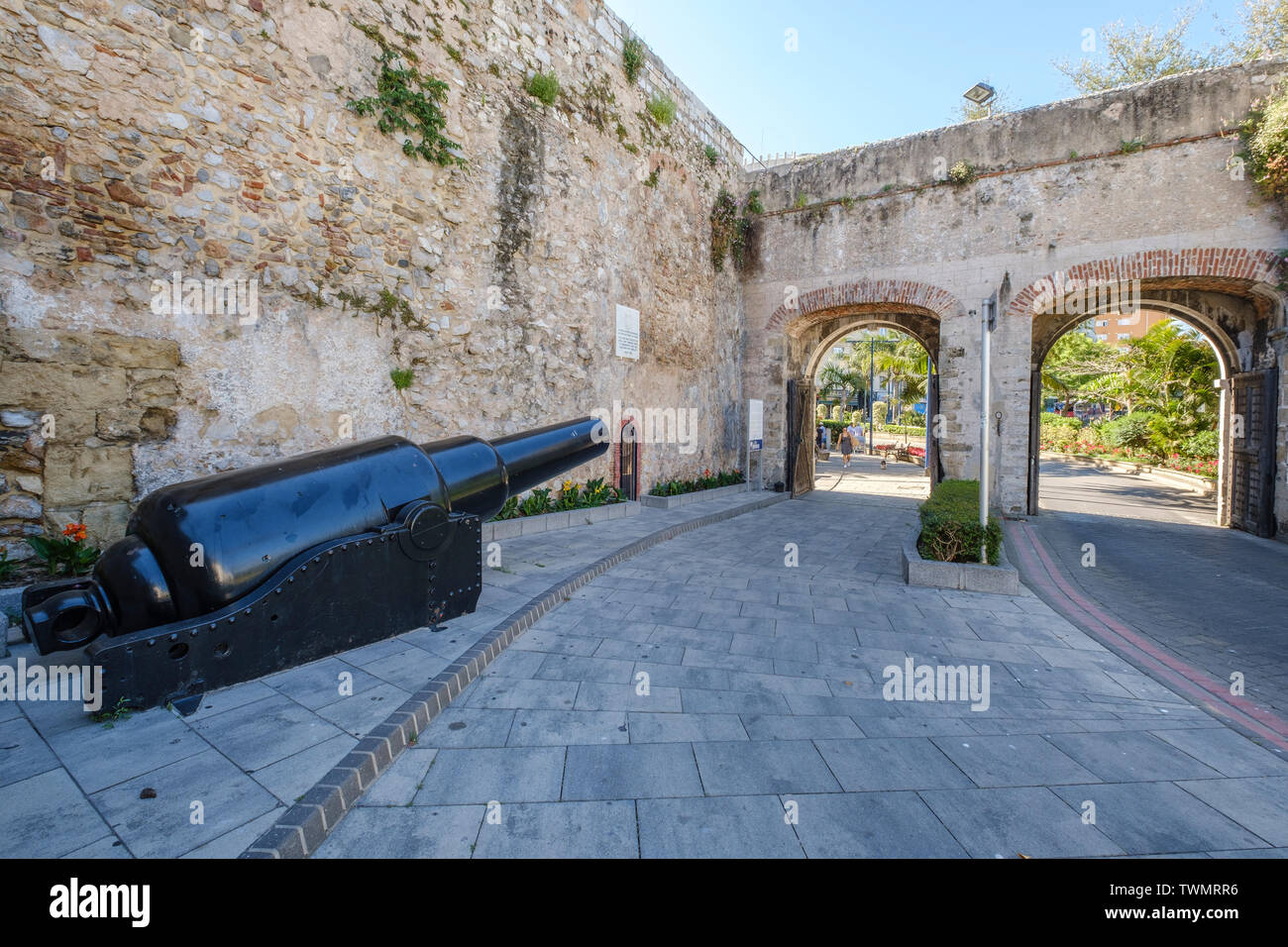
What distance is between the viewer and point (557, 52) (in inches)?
314

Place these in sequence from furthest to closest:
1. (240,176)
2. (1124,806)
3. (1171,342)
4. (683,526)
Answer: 1. (1171,342)
2. (683,526)
3. (240,176)
4. (1124,806)

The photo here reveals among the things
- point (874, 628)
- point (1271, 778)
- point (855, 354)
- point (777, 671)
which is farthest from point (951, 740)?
point (855, 354)

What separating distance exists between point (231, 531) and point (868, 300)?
1134 cm

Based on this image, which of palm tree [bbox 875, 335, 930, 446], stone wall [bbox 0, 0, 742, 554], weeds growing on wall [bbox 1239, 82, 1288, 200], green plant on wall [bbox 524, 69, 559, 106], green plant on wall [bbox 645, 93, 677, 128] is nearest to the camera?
stone wall [bbox 0, 0, 742, 554]

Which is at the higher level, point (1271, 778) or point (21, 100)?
point (21, 100)

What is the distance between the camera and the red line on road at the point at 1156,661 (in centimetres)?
299

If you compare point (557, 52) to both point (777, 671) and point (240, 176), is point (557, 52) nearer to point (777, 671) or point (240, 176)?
point (240, 176)

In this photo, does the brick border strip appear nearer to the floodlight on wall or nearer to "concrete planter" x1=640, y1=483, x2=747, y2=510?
"concrete planter" x1=640, y1=483, x2=747, y2=510

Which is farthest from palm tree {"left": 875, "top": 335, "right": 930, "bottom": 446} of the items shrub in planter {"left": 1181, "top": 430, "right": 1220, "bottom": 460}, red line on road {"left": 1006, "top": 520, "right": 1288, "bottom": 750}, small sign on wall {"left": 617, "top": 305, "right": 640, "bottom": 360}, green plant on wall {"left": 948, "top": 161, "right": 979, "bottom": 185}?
red line on road {"left": 1006, "top": 520, "right": 1288, "bottom": 750}

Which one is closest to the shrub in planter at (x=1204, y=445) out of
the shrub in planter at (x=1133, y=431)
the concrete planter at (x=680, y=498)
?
the shrub in planter at (x=1133, y=431)

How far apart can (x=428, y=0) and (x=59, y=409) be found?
5754 millimetres

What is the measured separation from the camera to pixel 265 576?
106 inches

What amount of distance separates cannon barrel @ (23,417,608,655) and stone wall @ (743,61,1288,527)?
392 inches

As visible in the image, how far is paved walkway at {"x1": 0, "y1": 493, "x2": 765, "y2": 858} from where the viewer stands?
170cm
